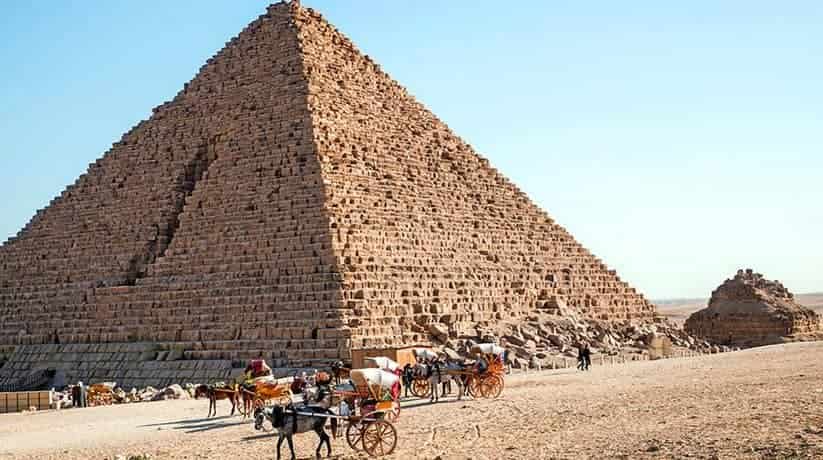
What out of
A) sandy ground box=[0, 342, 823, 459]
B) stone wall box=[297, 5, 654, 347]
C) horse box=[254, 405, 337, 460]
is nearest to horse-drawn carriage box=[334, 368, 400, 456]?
sandy ground box=[0, 342, 823, 459]

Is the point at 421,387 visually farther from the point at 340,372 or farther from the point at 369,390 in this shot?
the point at 369,390

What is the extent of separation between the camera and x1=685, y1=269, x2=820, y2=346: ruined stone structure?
1457 inches

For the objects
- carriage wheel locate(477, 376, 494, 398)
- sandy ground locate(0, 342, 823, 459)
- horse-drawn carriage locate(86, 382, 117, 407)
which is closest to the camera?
sandy ground locate(0, 342, 823, 459)

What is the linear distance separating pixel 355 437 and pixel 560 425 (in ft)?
7.90

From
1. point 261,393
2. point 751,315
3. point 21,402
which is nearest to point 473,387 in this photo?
point 261,393

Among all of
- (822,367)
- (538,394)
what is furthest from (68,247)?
(822,367)

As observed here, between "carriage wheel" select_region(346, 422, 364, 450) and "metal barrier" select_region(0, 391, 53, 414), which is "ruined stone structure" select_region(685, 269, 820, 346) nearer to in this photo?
"metal barrier" select_region(0, 391, 53, 414)

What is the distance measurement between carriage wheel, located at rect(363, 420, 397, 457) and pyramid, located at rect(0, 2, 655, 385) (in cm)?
1082

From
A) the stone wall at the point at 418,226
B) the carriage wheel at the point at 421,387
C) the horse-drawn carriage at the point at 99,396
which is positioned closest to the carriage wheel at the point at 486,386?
the carriage wheel at the point at 421,387

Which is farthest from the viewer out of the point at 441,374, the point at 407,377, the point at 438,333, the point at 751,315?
the point at 751,315

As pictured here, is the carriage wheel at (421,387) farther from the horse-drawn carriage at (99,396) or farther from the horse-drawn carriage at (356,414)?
the horse-drawn carriage at (99,396)

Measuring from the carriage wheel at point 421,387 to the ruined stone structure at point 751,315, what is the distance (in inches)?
844

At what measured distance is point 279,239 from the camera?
87.4ft

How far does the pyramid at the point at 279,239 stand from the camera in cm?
2514
